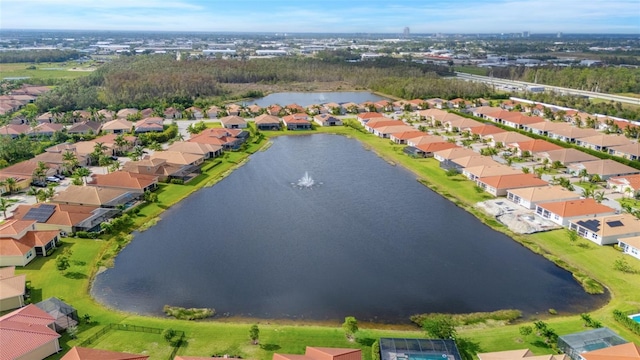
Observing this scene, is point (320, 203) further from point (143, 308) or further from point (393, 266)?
point (143, 308)

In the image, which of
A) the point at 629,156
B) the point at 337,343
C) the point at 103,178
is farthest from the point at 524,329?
the point at 629,156

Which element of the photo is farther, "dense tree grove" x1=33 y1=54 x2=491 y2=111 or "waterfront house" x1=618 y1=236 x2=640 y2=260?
"dense tree grove" x1=33 y1=54 x2=491 y2=111

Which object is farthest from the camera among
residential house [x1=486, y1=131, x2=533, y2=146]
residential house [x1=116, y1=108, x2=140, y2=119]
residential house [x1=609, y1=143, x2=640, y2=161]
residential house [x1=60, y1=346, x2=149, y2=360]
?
residential house [x1=116, y1=108, x2=140, y2=119]

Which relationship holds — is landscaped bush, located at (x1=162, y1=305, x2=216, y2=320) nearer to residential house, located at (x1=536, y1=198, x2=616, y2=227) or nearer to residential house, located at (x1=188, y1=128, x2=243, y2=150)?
residential house, located at (x1=536, y1=198, x2=616, y2=227)

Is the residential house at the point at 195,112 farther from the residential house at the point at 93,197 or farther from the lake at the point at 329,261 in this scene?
the residential house at the point at 93,197

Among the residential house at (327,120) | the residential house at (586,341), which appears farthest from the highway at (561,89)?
the residential house at (586,341)

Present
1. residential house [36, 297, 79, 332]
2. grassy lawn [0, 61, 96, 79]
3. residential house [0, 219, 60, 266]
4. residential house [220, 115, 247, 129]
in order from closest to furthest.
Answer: residential house [36, 297, 79, 332] < residential house [0, 219, 60, 266] < residential house [220, 115, 247, 129] < grassy lawn [0, 61, 96, 79]

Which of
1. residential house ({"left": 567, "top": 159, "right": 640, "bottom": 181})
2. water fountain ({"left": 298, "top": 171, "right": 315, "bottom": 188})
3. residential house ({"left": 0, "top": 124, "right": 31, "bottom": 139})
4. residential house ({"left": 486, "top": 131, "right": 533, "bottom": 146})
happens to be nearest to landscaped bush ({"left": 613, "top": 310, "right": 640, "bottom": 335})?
residential house ({"left": 567, "top": 159, "right": 640, "bottom": 181})
